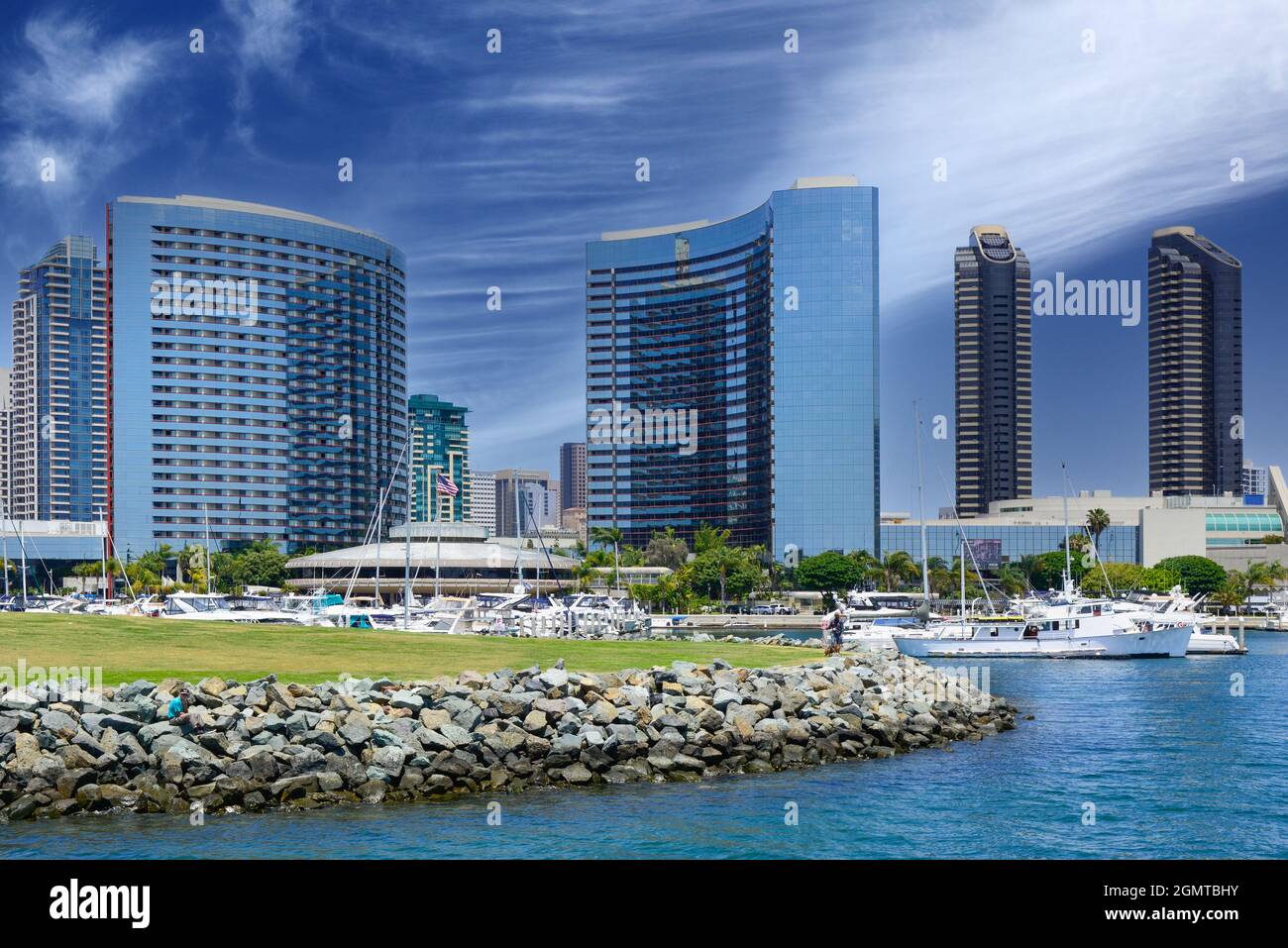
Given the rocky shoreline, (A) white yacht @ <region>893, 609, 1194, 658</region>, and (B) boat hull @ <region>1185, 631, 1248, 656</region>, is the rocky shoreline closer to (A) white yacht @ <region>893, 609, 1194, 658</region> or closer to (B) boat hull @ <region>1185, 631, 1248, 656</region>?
(A) white yacht @ <region>893, 609, 1194, 658</region>

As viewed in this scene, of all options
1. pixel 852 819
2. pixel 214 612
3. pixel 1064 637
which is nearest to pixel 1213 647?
pixel 1064 637

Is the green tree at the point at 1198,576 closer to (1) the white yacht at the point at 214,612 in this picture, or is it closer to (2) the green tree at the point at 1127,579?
(2) the green tree at the point at 1127,579

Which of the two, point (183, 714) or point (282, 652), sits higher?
point (183, 714)

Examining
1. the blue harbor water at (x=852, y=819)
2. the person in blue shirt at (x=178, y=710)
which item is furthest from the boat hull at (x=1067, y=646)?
the person in blue shirt at (x=178, y=710)

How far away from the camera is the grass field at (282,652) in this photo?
125ft

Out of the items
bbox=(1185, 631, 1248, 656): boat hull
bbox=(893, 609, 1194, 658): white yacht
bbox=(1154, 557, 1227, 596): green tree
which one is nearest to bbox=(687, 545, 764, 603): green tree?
bbox=(1154, 557, 1227, 596): green tree

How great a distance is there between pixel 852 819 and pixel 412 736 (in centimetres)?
1097

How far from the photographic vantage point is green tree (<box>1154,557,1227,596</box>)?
188125mm

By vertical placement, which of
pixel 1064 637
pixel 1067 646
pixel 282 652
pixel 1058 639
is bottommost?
pixel 1067 646

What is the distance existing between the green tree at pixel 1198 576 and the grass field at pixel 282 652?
15269cm

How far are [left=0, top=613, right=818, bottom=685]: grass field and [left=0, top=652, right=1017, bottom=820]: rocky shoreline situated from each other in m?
4.36

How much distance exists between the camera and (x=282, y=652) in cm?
4397

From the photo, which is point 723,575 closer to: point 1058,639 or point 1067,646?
point 1058,639

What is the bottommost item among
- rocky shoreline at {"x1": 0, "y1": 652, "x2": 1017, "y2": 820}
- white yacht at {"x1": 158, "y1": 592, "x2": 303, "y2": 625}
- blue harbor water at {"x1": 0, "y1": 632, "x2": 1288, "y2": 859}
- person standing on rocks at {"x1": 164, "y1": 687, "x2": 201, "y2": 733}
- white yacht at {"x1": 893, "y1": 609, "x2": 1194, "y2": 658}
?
white yacht at {"x1": 893, "y1": 609, "x2": 1194, "y2": 658}
